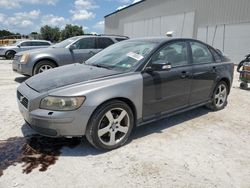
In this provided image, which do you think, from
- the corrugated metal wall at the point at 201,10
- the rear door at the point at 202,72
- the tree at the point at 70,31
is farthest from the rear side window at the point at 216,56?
the tree at the point at 70,31

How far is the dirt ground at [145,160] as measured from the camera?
9.64 ft

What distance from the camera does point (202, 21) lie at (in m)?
21.4

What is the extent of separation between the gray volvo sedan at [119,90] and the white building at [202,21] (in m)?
14.4

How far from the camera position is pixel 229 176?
308cm

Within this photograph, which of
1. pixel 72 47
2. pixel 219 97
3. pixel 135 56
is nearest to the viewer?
pixel 135 56

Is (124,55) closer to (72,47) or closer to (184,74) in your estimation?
(184,74)

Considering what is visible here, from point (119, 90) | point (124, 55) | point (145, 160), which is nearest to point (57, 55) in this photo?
point (124, 55)

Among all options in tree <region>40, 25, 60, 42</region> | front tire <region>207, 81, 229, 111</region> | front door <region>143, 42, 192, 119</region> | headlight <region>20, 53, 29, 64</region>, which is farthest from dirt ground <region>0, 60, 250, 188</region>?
tree <region>40, 25, 60, 42</region>

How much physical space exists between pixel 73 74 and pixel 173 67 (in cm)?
162

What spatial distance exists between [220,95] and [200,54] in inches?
44.4

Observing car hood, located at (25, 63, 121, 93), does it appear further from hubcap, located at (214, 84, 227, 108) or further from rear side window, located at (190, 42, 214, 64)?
hubcap, located at (214, 84, 227, 108)

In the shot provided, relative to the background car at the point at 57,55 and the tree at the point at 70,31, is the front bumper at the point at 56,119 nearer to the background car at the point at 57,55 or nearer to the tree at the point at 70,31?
the background car at the point at 57,55

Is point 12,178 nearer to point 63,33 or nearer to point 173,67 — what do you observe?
point 173,67

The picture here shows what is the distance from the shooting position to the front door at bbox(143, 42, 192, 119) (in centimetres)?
393
